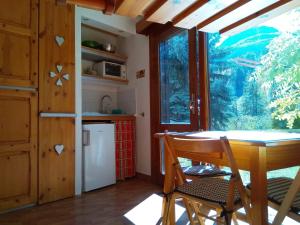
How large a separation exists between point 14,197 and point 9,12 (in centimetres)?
187

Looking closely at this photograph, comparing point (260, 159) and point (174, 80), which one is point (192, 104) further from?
point (260, 159)

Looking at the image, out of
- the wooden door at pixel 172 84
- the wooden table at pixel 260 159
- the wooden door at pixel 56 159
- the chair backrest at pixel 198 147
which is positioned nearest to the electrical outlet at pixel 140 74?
the wooden door at pixel 172 84

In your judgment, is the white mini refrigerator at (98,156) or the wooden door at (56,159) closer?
the wooden door at (56,159)

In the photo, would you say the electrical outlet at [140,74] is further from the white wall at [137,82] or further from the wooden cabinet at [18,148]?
the wooden cabinet at [18,148]

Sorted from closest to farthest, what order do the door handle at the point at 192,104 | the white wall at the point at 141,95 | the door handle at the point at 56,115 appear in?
the door handle at the point at 56,115, the door handle at the point at 192,104, the white wall at the point at 141,95

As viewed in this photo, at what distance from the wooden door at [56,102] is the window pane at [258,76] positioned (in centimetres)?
167

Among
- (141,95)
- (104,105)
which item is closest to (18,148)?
(104,105)

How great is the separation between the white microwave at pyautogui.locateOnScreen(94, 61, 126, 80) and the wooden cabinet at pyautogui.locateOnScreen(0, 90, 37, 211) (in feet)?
4.13

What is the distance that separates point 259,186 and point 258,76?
4.52 feet

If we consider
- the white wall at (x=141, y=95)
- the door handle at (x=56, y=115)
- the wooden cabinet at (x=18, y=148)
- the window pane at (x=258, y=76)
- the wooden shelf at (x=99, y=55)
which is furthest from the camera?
the white wall at (x=141, y=95)

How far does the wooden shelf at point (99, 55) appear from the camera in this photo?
3.27 meters

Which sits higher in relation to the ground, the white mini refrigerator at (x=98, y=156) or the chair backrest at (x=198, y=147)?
the chair backrest at (x=198, y=147)

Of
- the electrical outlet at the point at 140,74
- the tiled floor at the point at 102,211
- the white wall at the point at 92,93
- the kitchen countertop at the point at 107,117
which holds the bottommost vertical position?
the tiled floor at the point at 102,211

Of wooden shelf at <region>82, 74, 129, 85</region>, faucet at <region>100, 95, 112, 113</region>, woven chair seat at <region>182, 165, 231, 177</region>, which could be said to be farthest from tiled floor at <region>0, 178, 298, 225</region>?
wooden shelf at <region>82, 74, 129, 85</region>
